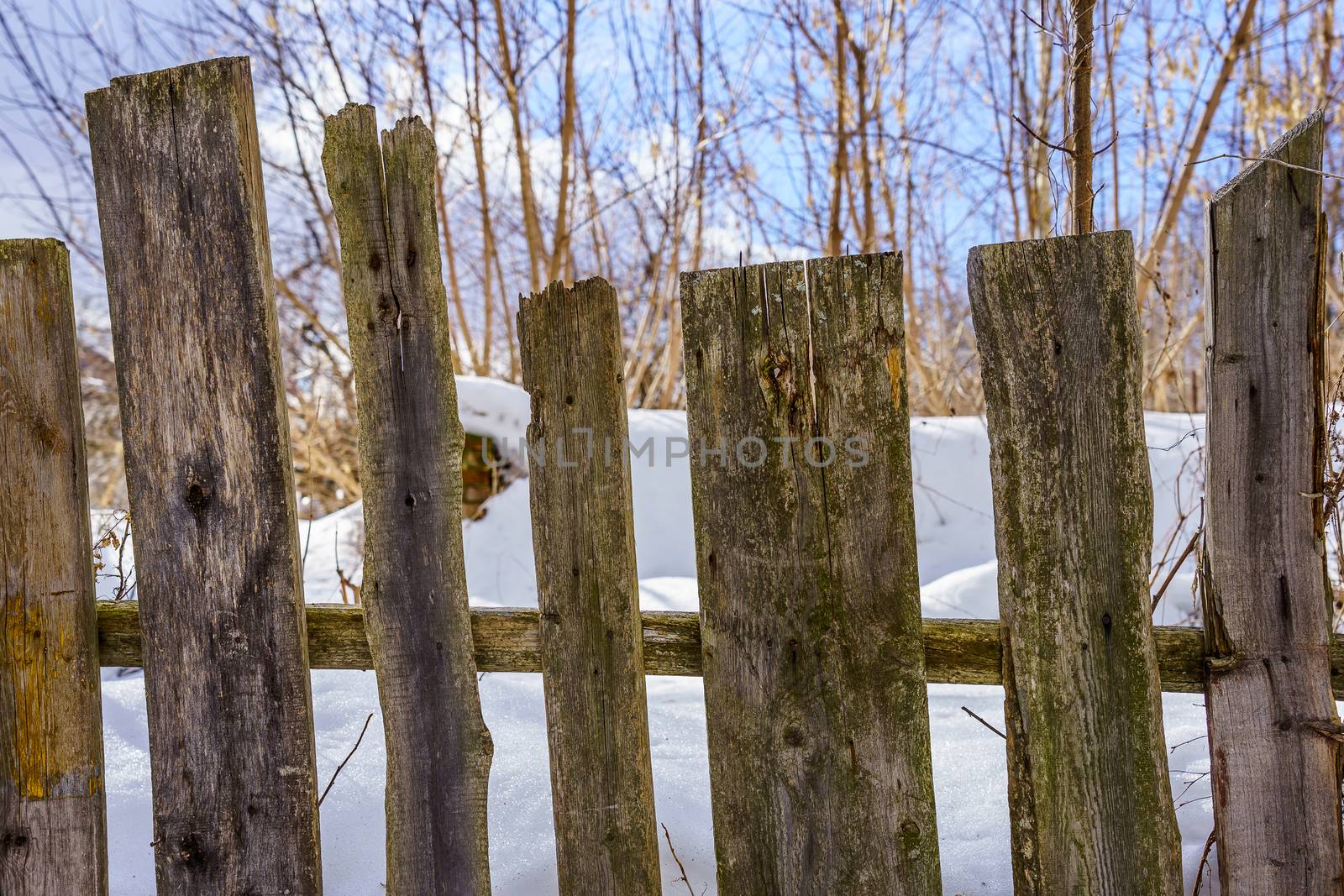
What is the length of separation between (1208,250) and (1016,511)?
576 millimetres

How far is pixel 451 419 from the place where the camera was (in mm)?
1614

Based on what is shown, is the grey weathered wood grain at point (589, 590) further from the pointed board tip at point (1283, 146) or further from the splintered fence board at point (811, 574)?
the pointed board tip at point (1283, 146)

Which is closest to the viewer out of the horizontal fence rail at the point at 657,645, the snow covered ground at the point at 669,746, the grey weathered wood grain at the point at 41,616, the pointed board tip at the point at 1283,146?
the pointed board tip at the point at 1283,146

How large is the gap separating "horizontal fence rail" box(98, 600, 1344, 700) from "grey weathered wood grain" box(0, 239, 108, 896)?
0.08m

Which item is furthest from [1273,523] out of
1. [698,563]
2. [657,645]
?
[657,645]

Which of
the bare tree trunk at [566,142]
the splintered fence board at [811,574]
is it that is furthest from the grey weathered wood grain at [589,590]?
the bare tree trunk at [566,142]

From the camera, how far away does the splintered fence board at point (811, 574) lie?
4.93 ft

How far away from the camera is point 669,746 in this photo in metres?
2.42

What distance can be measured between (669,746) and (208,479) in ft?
4.62

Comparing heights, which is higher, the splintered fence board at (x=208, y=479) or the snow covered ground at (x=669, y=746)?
the splintered fence board at (x=208, y=479)

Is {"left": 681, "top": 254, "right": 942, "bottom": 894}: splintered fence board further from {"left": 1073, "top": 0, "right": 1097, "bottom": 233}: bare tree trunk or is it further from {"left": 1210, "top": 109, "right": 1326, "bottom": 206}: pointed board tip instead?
{"left": 1073, "top": 0, "right": 1097, "bottom": 233}: bare tree trunk

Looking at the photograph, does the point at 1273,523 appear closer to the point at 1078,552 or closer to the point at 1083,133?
the point at 1078,552

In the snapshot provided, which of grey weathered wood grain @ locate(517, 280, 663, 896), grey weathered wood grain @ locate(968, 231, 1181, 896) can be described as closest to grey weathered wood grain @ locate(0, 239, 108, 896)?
grey weathered wood grain @ locate(517, 280, 663, 896)

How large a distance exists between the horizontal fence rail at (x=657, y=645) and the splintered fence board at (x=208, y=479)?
9cm
